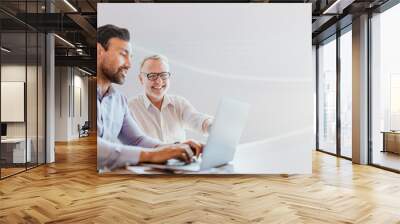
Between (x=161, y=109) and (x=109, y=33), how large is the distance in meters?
1.56

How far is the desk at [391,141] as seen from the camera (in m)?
7.32

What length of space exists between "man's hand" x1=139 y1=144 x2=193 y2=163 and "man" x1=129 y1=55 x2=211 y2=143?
0.39ft

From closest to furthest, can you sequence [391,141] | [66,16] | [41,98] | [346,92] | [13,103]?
[13,103] < [391,141] < [41,98] < [66,16] < [346,92]

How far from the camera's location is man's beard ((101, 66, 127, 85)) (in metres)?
6.38

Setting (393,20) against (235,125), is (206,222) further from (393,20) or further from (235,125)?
(393,20)

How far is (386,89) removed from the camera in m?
7.56

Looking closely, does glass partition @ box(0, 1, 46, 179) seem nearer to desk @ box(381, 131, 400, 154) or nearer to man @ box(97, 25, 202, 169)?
man @ box(97, 25, 202, 169)

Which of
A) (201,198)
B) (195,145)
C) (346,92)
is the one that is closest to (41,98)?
(195,145)

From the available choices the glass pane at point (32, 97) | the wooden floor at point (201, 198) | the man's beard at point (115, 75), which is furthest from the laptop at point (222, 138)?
the glass pane at point (32, 97)

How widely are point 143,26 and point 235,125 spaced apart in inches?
89.6

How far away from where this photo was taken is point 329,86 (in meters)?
10.4

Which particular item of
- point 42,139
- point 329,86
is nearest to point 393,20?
point 329,86

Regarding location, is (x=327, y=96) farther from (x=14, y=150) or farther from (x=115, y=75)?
(x=14, y=150)

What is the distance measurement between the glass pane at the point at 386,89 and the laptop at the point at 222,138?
3.07m
